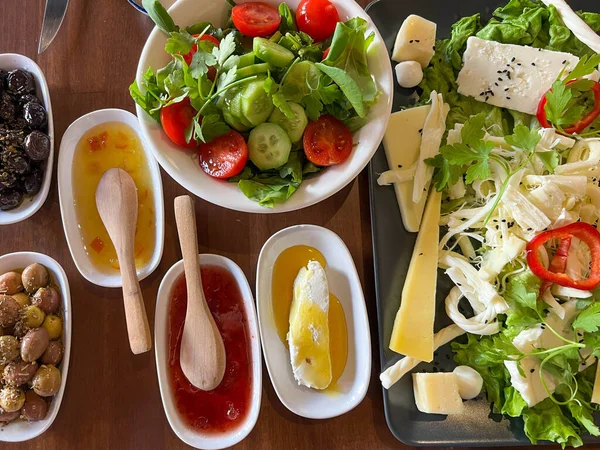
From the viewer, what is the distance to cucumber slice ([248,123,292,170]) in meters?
1.18

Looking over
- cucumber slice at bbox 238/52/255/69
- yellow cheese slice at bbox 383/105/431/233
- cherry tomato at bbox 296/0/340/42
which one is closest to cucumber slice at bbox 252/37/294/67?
cucumber slice at bbox 238/52/255/69

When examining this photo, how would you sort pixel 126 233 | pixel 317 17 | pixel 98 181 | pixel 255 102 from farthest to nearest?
pixel 98 181
pixel 126 233
pixel 317 17
pixel 255 102

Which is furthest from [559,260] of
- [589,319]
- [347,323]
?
[347,323]

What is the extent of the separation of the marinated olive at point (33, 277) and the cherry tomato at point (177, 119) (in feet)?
1.75

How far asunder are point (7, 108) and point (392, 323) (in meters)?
1.23

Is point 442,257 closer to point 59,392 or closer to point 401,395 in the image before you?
point 401,395

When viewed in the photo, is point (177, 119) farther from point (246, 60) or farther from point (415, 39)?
point (415, 39)

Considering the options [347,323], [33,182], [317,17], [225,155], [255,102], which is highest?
[317,17]

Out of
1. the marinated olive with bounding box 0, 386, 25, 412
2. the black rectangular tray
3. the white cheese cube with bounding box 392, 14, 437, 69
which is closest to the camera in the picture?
the marinated olive with bounding box 0, 386, 25, 412

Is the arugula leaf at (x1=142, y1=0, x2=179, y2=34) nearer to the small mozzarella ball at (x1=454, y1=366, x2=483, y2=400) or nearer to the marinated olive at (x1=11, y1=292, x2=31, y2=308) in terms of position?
the marinated olive at (x1=11, y1=292, x2=31, y2=308)

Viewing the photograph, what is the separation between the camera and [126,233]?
1.35 meters

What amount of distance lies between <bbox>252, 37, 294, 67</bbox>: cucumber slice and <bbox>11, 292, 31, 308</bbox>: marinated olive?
0.89m

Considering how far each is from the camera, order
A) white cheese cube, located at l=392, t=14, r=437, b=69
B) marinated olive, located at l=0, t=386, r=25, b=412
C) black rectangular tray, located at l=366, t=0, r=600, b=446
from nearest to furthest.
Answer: marinated olive, located at l=0, t=386, r=25, b=412, black rectangular tray, located at l=366, t=0, r=600, b=446, white cheese cube, located at l=392, t=14, r=437, b=69

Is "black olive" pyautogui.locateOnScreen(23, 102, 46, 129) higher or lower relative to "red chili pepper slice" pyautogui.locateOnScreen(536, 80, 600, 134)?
higher
